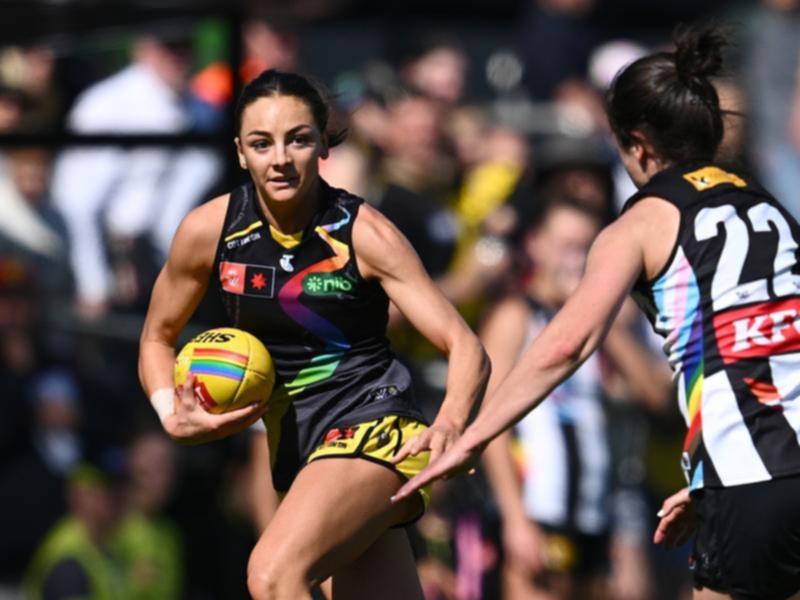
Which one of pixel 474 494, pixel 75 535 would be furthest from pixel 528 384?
pixel 75 535

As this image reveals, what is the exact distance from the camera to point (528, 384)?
15.3 feet

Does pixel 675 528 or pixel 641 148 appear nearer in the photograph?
pixel 641 148

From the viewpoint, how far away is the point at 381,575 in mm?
5668

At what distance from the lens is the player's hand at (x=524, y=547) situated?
8.19 meters

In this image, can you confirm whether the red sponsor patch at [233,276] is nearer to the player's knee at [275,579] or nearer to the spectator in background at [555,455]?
the player's knee at [275,579]

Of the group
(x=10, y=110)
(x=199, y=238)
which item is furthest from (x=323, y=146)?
(x=10, y=110)

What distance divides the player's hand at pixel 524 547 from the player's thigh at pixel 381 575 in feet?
8.30

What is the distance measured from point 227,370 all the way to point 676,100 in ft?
5.20

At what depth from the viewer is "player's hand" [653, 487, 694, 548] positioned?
5277mm

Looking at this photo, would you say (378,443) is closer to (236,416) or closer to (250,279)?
(236,416)

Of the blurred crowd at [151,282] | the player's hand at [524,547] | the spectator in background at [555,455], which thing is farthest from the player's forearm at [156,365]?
the blurred crowd at [151,282]

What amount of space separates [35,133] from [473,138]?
110 inches

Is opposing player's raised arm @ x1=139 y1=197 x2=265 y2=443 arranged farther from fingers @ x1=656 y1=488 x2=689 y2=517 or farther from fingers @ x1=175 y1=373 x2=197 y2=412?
fingers @ x1=656 y1=488 x2=689 y2=517

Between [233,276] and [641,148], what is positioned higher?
[641,148]
